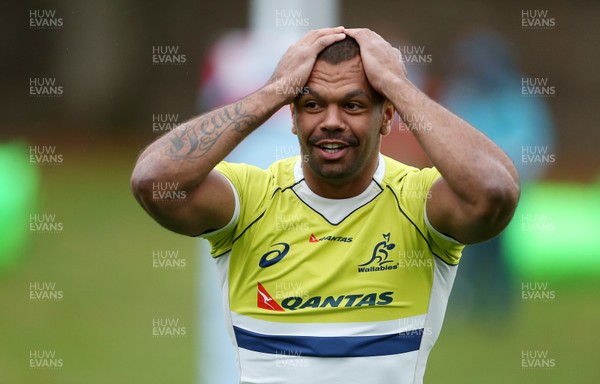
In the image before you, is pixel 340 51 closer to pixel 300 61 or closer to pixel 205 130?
pixel 300 61

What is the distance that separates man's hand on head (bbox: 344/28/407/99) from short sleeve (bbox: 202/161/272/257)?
586 mm

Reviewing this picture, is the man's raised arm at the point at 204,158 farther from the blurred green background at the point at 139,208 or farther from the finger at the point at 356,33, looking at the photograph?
the blurred green background at the point at 139,208

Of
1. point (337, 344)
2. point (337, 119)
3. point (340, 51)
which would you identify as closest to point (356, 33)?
point (340, 51)

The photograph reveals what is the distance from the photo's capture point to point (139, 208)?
1204cm

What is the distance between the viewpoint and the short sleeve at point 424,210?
3.75 meters

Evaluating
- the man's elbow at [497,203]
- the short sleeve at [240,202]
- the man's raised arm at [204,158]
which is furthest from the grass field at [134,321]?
the man's elbow at [497,203]

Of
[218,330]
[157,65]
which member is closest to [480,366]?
[218,330]

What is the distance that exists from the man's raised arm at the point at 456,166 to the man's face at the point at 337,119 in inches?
3.0

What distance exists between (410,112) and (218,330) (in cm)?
467

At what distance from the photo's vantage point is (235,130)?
12.3ft

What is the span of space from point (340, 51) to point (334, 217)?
2.06ft

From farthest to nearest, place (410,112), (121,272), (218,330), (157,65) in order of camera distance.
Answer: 1. (157,65)
2. (121,272)
3. (218,330)
4. (410,112)

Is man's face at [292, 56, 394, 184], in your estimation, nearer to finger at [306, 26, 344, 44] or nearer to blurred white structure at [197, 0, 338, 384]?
finger at [306, 26, 344, 44]

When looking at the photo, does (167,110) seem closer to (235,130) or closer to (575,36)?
(575,36)
